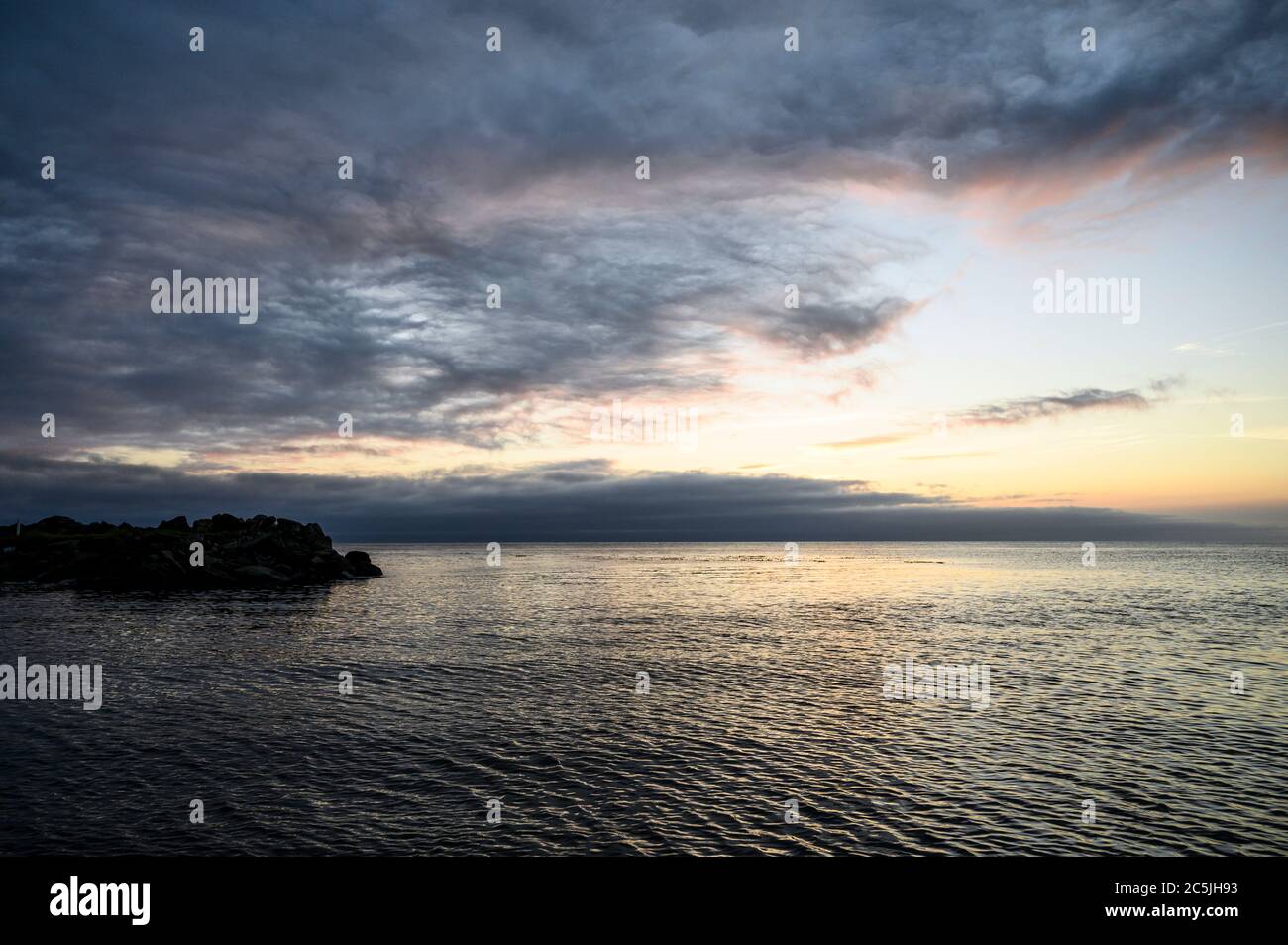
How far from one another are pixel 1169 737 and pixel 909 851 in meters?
17.6

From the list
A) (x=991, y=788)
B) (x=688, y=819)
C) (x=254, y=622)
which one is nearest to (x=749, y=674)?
(x=991, y=788)

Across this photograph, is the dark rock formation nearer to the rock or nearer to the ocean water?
the rock

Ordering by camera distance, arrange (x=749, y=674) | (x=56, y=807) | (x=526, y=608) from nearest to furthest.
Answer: (x=56, y=807)
(x=749, y=674)
(x=526, y=608)

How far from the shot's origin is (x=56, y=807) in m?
19.9

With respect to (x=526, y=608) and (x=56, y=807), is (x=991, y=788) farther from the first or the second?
(x=526, y=608)

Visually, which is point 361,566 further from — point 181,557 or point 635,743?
point 635,743

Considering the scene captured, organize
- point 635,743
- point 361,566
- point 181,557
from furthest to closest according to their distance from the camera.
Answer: point 361,566 → point 181,557 → point 635,743

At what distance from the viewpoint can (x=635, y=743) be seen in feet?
89.5

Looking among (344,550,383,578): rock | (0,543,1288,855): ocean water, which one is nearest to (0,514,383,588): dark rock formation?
(344,550,383,578): rock

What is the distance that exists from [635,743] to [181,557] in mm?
89680

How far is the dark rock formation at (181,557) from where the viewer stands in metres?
91.3

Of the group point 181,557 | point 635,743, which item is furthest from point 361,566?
point 635,743

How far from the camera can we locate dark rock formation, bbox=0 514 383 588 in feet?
300

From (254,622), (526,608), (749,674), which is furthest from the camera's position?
(526,608)
